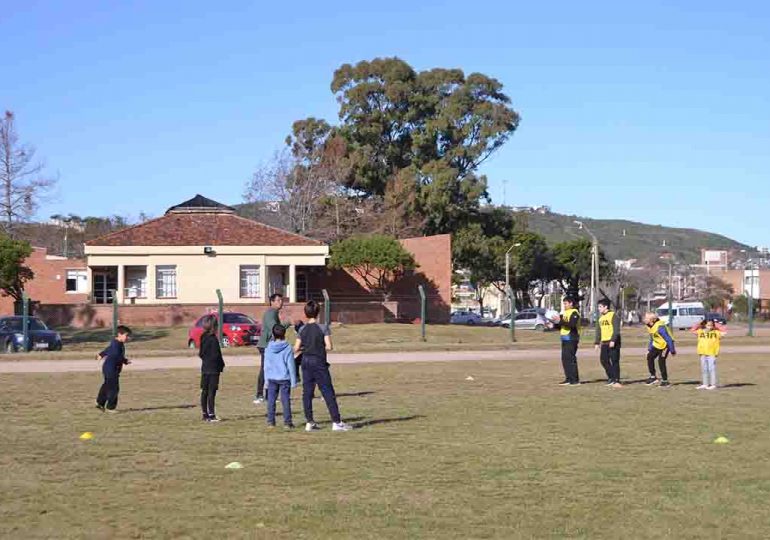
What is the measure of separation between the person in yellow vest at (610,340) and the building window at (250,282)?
113ft

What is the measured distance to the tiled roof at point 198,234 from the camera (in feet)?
177

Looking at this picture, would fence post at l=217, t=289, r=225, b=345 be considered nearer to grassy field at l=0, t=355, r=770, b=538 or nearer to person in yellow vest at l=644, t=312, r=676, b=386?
grassy field at l=0, t=355, r=770, b=538

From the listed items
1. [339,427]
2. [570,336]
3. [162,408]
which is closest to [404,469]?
[339,427]

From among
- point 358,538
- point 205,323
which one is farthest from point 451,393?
point 358,538

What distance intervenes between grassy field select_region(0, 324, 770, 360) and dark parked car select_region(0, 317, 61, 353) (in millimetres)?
862

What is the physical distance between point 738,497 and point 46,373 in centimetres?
2016

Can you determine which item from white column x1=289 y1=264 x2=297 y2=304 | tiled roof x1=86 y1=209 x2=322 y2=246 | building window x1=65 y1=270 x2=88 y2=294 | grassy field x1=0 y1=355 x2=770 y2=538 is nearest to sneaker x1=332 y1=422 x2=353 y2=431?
grassy field x1=0 y1=355 x2=770 y2=538

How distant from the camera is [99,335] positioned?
45.0 metres

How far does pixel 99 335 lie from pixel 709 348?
98.0ft

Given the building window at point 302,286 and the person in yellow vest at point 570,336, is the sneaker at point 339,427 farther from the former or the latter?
the building window at point 302,286

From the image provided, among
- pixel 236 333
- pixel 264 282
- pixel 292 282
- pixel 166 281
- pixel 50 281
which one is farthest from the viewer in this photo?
pixel 50 281

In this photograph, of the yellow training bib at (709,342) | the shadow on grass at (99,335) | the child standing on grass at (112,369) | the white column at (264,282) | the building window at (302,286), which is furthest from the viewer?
the building window at (302,286)

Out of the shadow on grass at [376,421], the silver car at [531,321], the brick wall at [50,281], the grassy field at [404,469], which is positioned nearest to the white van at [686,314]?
the silver car at [531,321]

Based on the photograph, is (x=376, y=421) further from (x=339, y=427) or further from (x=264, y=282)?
(x=264, y=282)
